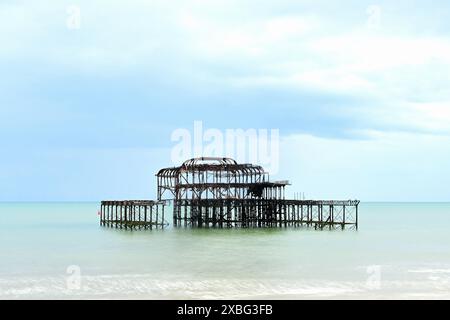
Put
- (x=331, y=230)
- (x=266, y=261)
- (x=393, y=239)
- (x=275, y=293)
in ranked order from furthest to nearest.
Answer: (x=331, y=230), (x=393, y=239), (x=266, y=261), (x=275, y=293)

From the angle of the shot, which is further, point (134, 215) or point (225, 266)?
point (134, 215)

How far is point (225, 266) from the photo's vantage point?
31.6 metres

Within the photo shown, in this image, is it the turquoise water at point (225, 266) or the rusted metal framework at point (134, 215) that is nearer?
the turquoise water at point (225, 266)

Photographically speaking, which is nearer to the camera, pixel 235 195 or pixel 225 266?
pixel 225 266

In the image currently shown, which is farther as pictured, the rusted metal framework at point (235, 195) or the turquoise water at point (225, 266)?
the rusted metal framework at point (235, 195)

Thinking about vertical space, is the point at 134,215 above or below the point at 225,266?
above

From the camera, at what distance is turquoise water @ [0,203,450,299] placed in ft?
81.8

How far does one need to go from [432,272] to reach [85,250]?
843 inches

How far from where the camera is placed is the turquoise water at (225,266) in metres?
24.9

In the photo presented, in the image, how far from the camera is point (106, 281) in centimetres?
2733

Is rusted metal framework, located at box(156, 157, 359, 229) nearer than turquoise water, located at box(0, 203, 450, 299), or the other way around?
turquoise water, located at box(0, 203, 450, 299)
